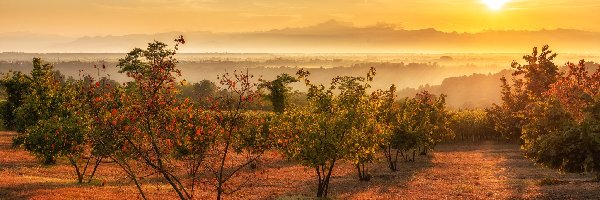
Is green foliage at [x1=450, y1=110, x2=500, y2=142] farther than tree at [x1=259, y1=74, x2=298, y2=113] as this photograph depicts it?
Yes

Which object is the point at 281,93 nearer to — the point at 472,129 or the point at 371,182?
the point at 472,129

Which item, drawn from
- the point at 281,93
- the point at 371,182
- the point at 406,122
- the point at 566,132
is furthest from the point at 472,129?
the point at 566,132

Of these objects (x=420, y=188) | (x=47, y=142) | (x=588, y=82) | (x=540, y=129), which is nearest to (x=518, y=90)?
(x=588, y=82)

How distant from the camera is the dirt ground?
33969mm

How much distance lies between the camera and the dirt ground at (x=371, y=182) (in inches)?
1337

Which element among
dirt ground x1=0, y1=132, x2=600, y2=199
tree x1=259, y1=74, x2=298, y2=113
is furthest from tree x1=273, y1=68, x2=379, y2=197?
tree x1=259, y1=74, x2=298, y2=113

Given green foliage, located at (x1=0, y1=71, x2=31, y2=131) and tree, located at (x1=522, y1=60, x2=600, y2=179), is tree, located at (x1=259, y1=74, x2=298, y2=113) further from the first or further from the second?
tree, located at (x1=522, y1=60, x2=600, y2=179)

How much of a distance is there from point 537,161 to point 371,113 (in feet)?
34.3

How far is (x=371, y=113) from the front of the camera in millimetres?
34531

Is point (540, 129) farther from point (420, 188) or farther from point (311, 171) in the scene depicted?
point (311, 171)

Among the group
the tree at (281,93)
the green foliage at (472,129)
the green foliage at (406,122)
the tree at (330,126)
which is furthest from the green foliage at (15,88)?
the green foliage at (472,129)

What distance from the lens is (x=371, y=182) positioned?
4597cm

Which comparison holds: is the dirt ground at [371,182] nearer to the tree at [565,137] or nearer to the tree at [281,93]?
the tree at [565,137]

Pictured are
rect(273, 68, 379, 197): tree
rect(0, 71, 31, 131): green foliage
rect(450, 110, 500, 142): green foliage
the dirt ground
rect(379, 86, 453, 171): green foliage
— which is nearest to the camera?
rect(273, 68, 379, 197): tree
